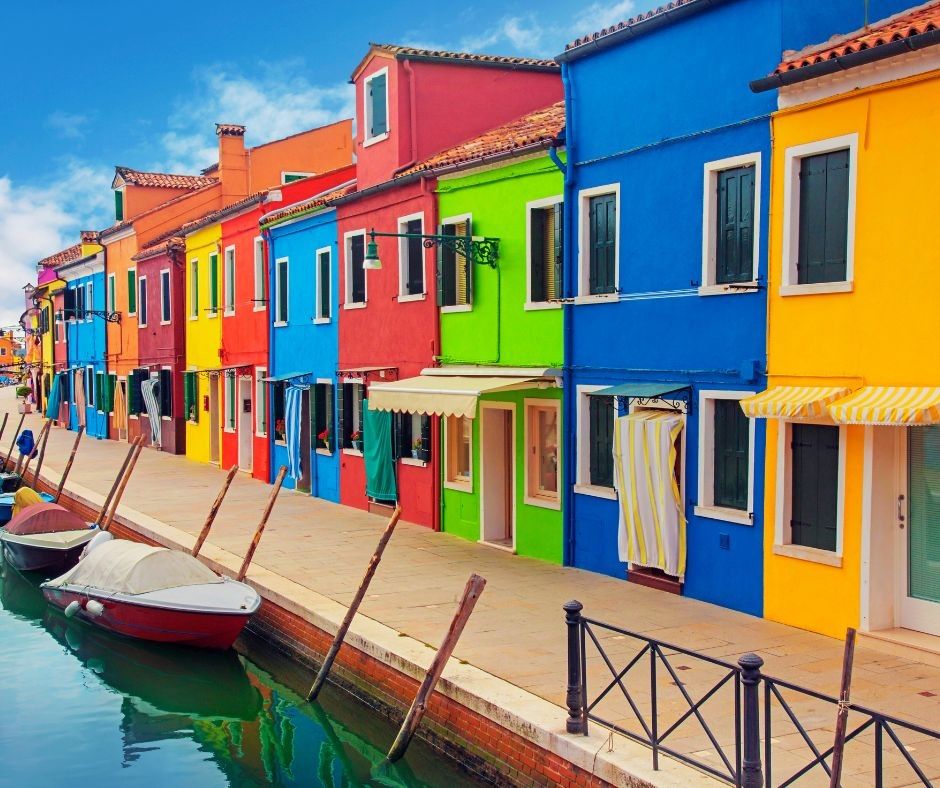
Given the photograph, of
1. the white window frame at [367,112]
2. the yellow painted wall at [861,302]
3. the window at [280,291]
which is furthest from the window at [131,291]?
the yellow painted wall at [861,302]

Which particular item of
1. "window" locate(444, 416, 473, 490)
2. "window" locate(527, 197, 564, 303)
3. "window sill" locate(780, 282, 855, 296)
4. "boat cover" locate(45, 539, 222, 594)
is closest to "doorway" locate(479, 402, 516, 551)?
"window" locate(444, 416, 473, 490)

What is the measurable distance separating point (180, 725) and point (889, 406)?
8.17 m

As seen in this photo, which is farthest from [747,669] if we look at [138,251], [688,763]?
[138,251]

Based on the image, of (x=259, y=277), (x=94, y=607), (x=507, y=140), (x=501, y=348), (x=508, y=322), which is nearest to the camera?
(x=94, y=607)

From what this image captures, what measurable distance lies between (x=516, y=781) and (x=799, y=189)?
631 centimetres

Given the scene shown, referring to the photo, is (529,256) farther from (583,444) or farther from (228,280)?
(228,280)

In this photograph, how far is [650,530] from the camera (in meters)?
12.3

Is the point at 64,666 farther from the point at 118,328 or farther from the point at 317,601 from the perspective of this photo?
the point at 118,328

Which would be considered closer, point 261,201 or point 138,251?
point 261,201

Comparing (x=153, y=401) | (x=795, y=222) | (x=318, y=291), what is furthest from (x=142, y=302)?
(x=795, y=222)

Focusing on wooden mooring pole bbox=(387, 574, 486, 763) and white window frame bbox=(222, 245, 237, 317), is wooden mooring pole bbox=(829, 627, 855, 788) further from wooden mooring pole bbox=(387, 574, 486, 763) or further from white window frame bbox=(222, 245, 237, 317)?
white window frame bbox=(222, 245, 237, 317)

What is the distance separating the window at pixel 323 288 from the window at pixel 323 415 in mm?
1386

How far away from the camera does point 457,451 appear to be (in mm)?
16984

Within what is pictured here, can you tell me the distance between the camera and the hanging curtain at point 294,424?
71.3 ft
